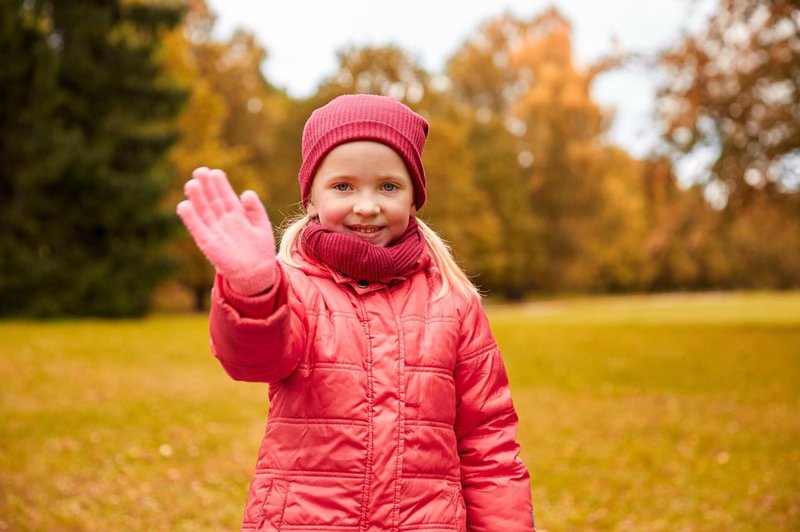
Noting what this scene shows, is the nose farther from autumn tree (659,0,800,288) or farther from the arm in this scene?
autumn tree (659,0,800,288)

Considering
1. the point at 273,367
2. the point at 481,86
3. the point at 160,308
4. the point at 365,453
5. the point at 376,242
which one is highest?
the point at 481,86

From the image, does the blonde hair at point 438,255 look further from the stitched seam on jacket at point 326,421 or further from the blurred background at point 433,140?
the blurred background at point 433,140

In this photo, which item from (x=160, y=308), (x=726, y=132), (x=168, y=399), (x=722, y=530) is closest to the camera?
(x=722, y=530)

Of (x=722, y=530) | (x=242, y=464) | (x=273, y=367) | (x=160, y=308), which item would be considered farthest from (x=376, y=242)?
(x=160, y=308)

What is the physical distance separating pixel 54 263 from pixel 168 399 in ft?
49.8

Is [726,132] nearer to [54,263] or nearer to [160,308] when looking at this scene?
[54,263]

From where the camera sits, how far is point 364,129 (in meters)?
2.21

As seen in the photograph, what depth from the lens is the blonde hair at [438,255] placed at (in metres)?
2.38

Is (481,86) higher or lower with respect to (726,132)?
higher

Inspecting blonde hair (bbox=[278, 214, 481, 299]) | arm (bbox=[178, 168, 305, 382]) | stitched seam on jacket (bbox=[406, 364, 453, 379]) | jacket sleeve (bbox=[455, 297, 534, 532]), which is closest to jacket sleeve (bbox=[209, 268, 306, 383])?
arm (bbox=[178, 168, 305, 382])

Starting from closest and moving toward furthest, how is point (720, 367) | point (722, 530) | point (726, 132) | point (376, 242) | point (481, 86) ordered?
point (376, 242), point (722, 530), point (720, 367), point (726, 132), point (481, 86)

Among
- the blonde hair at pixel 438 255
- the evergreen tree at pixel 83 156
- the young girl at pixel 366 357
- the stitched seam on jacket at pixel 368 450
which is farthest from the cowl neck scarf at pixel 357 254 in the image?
the evergreen tree at pixel 83 156

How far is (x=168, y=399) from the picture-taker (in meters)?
9.69

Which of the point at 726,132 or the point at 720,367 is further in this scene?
the point at 726,132
